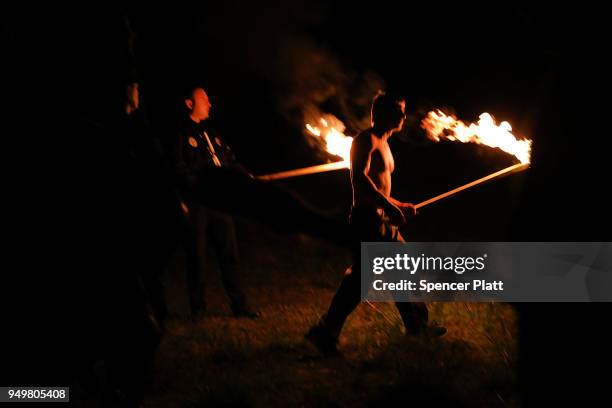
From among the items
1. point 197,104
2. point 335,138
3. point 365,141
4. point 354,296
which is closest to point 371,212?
point 365,141

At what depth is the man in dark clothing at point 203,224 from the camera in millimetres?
6262

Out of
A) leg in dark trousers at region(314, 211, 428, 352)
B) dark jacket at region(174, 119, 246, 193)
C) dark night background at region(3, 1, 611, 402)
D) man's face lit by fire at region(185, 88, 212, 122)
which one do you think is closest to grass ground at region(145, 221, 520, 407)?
leg in dark trousers at region(314, 211, 428, 352)

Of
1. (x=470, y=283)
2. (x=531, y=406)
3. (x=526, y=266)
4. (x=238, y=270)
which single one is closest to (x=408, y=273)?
(x=470, y=283)

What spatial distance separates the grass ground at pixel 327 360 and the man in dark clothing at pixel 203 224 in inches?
9.6

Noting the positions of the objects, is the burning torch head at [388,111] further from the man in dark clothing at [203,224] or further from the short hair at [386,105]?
the man in dark clothing at [203,224]

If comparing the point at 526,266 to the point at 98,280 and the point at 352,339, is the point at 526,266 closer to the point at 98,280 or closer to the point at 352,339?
the point at 352,339

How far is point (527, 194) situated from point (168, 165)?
5.76 ft

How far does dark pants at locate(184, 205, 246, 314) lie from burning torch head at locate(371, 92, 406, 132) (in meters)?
1.92

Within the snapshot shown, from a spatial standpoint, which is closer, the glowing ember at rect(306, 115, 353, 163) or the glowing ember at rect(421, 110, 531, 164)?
the glowing ember at rect(421, 110, 531, 164)

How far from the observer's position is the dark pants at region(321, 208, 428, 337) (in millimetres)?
5180

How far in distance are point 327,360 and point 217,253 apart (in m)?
1.87
